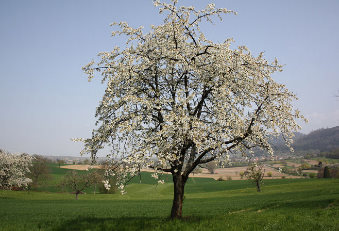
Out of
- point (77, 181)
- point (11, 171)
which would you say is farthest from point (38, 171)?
point (77, 181)

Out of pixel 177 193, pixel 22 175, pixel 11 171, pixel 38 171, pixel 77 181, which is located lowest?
pixel 77 181

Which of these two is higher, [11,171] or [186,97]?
[186,97]

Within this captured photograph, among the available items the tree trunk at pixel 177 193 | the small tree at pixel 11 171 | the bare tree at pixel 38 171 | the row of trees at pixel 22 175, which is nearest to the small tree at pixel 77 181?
the row of trees at pixel 22 175

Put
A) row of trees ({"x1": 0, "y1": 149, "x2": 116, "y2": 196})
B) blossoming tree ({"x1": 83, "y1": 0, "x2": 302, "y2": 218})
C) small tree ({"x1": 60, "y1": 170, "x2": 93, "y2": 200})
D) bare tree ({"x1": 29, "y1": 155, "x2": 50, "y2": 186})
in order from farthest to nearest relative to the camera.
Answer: bare tree ({"x1": 29, "y1": 155, "x2": 50, "y2": 186}) → small tree ({"x1": 60, "y1": 170, "x2": 93, "y2": 200}) → row of trees ({"x1": 0, "y1": 149, "x2": 116, "y2": 196}) → blossoming tree ({"x1": 83, "y1": 0, "x2": 302, "y2": 218})

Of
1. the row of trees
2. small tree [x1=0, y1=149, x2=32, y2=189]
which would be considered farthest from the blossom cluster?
small tree [x1=0, y1=149, x2=32, y2=189]

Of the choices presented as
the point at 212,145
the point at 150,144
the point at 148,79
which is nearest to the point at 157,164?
the point at 150,144

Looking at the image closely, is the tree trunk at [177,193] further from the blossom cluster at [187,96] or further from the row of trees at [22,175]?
the row of trees at [22,175]

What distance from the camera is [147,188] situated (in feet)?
321

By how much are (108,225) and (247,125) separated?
10356mm

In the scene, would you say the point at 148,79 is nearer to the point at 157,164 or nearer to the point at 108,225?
the point at 157,164

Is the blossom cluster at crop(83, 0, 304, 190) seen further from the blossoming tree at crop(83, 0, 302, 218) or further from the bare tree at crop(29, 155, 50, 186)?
the bare tree at crop(29, 155, 50, 186)

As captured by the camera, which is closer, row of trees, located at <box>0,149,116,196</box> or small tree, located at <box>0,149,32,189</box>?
row of trees, located at <box>0,149,116,196</box>

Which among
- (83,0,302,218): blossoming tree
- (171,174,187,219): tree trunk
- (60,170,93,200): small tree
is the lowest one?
(60,170,93,200): small tree

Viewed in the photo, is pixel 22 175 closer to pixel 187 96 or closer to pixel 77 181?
pixel 77 181
